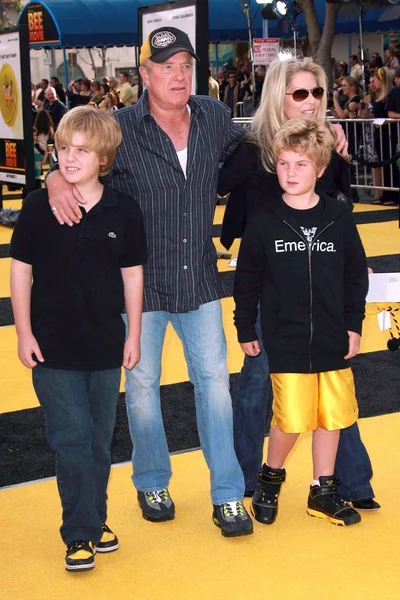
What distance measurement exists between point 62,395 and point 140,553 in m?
0.75

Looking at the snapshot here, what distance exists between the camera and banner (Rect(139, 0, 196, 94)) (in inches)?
366

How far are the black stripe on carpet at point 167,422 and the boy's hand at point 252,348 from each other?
1.33m

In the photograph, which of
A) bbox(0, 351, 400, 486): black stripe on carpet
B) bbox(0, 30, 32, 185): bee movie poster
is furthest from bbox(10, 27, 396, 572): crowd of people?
bbox(0, 30, 32, 185): bee movie poster

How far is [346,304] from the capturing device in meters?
4.28

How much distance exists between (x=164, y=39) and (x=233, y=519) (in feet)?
6.58

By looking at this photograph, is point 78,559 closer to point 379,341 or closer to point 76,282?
point 76,282

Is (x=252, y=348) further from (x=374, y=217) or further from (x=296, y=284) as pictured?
(x=374, y=217)

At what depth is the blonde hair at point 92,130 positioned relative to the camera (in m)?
3.84

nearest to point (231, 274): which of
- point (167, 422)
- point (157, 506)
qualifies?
point (167, 422)

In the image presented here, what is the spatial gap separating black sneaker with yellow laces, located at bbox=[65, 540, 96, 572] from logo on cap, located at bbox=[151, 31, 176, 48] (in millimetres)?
2018

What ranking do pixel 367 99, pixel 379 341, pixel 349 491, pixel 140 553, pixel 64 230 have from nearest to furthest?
pixel 64 230 → pixel 140 553 → pixel 349 491 → pixel 379 341 → pixel 367 99

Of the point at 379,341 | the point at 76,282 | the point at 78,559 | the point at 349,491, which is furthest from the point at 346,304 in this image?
the point at 379,341

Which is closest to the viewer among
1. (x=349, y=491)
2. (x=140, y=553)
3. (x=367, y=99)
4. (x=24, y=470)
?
(x=140, y=553)

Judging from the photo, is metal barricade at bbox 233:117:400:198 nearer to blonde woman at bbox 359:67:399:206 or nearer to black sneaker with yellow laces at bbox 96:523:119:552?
blonde woman at bbox 359:67:399:206
